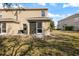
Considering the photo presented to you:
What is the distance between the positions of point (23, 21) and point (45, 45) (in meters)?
0.59

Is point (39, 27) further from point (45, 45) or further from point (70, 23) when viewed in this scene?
point (70, 23)

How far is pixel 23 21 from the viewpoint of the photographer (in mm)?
3793

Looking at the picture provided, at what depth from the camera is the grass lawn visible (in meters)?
3.72

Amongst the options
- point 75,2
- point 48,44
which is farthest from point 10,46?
point 75,2

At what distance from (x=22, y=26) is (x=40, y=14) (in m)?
0.39

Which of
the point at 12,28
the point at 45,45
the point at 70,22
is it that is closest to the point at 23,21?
the point at 12,28

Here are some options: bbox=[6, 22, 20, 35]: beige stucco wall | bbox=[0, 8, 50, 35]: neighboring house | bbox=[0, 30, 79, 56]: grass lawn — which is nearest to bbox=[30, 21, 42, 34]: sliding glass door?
bbox=[0, 8, 50, 35]: neighboring house

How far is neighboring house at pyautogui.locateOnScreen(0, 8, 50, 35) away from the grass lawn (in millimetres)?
133

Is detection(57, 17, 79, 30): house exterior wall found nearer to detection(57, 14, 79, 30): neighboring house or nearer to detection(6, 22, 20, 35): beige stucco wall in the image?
detection(57, 14, 79, 30): neighboring house

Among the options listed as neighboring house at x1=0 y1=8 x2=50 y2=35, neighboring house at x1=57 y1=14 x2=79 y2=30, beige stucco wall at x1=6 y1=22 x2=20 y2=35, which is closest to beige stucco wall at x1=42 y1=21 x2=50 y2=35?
neighboring house at x1=0 y1=8 x2=50 y2=35

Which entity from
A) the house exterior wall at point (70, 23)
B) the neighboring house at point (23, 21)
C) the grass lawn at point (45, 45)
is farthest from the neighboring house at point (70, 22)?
the neighboring house at point (23, 21)

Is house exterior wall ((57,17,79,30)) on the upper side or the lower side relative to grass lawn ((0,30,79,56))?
upper

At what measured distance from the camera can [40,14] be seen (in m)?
3.79

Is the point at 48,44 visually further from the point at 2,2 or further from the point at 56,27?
the point at 2,2
